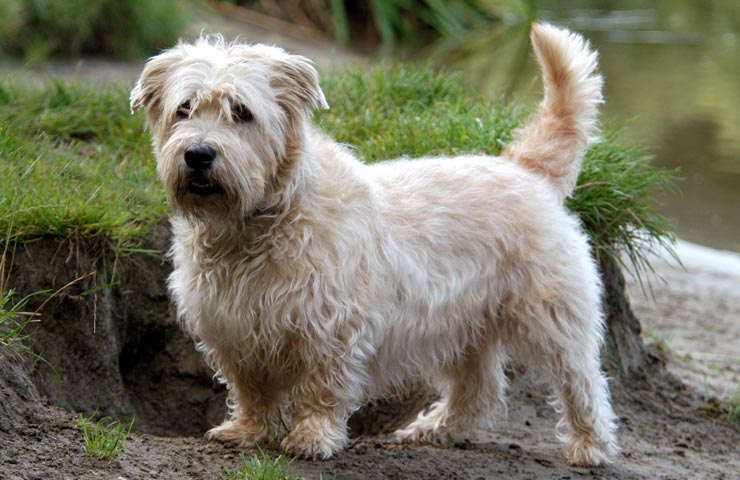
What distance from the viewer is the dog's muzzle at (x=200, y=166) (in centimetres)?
395

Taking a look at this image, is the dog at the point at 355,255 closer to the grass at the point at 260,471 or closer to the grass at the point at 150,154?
the grass at the point at 260,471

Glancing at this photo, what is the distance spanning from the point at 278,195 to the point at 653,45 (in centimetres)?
1327

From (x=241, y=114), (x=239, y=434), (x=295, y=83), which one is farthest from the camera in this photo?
(x=239, y=434)

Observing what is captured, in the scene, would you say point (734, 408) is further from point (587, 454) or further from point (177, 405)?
point (177, 405)

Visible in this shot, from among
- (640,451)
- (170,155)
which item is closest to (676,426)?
→ (640,451)

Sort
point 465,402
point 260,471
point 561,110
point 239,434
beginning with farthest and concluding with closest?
point 465,402, point 561,110, point 239,434, point 260,471

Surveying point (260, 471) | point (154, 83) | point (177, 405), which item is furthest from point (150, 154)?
point (260, 471)

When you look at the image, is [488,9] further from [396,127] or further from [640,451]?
[640,451]

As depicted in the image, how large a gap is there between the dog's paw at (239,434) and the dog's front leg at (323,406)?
0.28 meters

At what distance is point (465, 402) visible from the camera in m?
5.18

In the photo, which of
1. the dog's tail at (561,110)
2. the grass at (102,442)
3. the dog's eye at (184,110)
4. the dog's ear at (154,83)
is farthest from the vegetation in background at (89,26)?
the grass at (102,442)

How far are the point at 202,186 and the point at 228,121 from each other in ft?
0.88

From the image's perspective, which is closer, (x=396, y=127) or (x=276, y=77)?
(x=276, y=77)

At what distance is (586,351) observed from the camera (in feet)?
16.0
